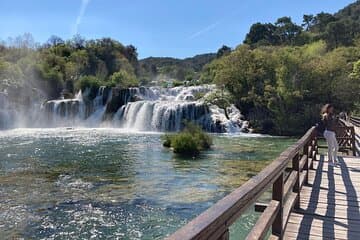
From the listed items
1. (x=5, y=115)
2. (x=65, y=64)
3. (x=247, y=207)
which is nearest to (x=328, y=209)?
(x=247, y=207)

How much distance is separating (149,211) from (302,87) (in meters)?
28.9

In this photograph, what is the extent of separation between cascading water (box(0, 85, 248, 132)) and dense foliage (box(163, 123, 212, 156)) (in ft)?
38.8

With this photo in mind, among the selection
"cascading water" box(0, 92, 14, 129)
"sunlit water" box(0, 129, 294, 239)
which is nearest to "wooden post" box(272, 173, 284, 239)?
"sunlit water" box(0, 129, 294, 239)

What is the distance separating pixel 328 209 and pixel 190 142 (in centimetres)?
1508

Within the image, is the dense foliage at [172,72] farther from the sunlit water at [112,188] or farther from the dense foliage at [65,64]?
the sunlit water at [112,188]

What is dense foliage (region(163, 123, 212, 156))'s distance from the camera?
67.4 ft

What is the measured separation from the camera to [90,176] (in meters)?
14.7

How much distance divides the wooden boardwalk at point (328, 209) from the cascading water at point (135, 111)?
26.3m

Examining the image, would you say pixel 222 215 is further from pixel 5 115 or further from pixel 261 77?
Answer: pixel 5 115

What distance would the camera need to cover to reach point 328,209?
5.70 metres

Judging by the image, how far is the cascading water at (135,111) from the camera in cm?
3534

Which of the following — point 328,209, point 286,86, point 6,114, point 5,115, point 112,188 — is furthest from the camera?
point 6,114

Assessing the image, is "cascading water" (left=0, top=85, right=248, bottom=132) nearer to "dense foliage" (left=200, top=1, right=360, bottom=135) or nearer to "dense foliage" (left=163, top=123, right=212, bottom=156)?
"dense foliage" (left=200, top=1, right=360, bottom=135)

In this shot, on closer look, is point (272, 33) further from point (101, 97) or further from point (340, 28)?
point (101, 97)
